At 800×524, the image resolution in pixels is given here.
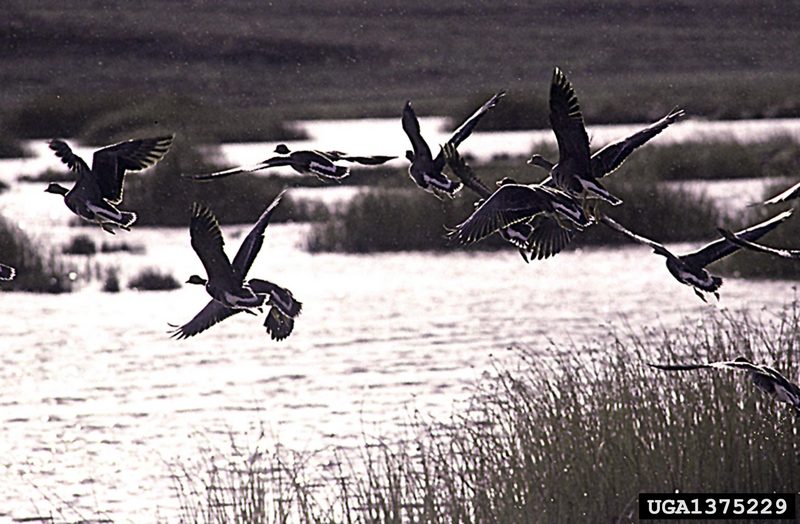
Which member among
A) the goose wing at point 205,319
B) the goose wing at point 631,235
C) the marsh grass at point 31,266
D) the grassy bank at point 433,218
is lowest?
the goose wing at point 205,319

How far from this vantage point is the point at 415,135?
7.44 metres

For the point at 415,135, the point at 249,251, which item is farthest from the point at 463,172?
the point at 249,251

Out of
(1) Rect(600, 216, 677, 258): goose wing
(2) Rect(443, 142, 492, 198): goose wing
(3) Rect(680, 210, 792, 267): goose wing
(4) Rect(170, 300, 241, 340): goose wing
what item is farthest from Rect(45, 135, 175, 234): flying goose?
(3) Rect(680, 210, 792, 267): goose wing

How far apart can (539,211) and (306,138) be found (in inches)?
1962

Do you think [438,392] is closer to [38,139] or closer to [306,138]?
[306,138]

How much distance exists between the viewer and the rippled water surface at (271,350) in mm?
17734

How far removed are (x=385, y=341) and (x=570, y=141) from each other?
60.8ft

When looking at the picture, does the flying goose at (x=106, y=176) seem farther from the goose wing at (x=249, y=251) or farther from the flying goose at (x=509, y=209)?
the flying goose at (x=509, y=209)

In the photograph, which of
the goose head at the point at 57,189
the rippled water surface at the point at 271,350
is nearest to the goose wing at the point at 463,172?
the goose head at the point at 57,189

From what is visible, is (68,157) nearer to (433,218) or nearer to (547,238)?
(547,238)

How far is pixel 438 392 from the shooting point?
2044cm

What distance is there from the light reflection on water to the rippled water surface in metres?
0.04

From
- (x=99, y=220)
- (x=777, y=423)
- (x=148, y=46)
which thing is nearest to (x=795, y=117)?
(x=148, y=46)

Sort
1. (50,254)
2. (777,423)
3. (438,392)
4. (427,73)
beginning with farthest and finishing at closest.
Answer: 1. (427,73)
2. (50,254)
3. (438,392)
4. (777,423)
